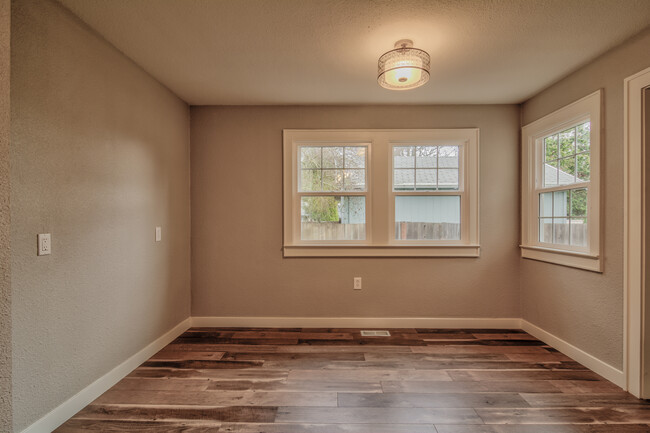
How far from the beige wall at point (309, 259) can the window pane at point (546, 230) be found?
0.25 meters

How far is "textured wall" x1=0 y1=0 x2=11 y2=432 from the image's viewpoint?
3.39 ft

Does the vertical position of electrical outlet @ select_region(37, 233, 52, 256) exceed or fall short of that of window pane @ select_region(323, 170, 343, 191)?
it falls short

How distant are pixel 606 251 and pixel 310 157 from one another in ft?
8.76

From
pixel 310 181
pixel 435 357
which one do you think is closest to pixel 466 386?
pixel 435 357

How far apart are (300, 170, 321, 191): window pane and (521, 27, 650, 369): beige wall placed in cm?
232

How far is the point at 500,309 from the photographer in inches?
133

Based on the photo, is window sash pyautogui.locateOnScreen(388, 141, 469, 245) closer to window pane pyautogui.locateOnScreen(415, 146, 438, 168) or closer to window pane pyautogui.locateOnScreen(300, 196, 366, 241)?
window pane pyautogui.locateOnScreen(415, 146, 438, 168)

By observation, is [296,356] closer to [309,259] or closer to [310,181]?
[309,259]

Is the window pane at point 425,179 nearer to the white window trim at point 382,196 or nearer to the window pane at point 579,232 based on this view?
the white window trim at point 382,196

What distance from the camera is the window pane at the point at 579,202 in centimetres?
260

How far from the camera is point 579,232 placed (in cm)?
265

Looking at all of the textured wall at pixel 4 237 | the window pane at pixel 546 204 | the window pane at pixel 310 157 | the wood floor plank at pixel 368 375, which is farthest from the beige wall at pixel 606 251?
the textured wall at pixel 4 237

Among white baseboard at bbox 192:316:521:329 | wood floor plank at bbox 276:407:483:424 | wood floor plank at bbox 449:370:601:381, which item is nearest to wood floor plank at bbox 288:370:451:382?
wood floor plank at bbox 449:370:601:381

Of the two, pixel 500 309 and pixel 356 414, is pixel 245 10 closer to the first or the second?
pixel 356 414
